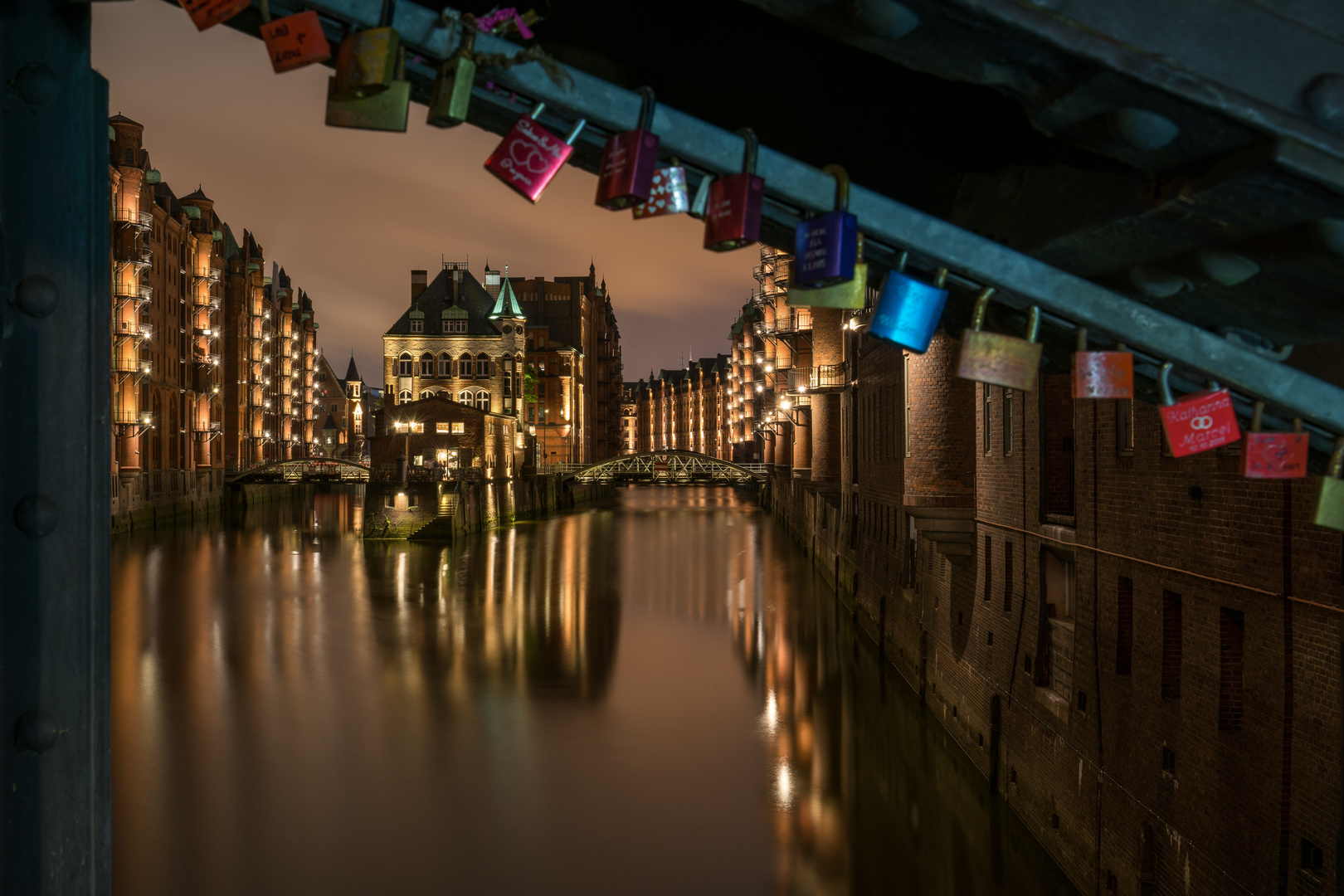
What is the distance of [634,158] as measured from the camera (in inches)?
130

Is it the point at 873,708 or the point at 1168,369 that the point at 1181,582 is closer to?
the point at 1168,369

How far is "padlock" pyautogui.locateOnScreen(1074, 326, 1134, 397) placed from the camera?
→ 369cm

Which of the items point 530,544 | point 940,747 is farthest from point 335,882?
point 530,544

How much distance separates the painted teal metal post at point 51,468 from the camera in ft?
8.47

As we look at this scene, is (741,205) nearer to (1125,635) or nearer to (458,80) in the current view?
(458,80)

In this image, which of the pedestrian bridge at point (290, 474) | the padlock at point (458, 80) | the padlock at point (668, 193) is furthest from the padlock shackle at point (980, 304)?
the pedestrian bridge at point (290, 474)

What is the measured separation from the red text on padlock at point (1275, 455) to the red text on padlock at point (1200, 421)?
0.07 m

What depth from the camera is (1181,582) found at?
8125mm

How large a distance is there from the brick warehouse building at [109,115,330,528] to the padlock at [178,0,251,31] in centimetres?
4343

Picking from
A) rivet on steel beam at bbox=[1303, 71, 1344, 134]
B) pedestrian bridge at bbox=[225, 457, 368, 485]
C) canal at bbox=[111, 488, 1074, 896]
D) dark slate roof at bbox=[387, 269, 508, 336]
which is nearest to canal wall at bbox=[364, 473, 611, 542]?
pedestrian bridge at bbox=[225, 457, 368, 485]

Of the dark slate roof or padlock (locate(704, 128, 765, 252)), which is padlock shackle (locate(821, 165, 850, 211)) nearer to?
padlock (locate(704, 128, 765, 252))

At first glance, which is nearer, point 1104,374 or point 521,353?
point 1104,374

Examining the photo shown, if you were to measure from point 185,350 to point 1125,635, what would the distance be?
67988 millimetres

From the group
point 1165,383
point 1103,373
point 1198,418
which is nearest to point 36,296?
point 1103,373
